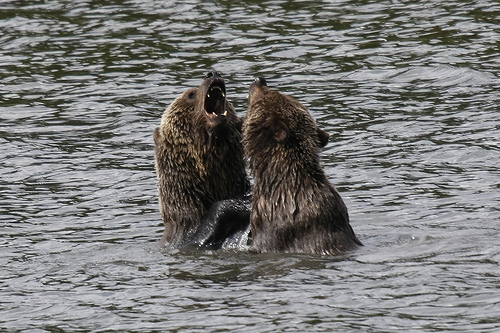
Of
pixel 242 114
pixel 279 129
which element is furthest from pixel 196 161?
pixel 242 114

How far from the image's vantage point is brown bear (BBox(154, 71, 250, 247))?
31.6 ft

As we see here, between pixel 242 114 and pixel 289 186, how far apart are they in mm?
4901

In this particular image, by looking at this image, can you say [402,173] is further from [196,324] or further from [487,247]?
[196,324]

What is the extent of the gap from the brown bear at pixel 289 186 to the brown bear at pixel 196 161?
1.89ft

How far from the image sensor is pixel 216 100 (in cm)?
989

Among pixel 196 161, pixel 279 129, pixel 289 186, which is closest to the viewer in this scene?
pixel 289 186

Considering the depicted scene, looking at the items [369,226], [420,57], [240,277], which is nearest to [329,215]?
[240,277]

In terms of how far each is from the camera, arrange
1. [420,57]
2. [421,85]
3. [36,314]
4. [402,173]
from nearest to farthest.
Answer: [36,314] → [402,173] → [421,85] → [420,57]

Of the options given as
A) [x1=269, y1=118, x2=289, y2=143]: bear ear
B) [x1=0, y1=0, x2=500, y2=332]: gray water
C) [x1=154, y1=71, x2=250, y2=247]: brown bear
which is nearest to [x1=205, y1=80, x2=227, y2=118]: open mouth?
[x1=154, y1=71, x2=250, y2=247]: brown bear

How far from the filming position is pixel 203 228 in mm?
9539

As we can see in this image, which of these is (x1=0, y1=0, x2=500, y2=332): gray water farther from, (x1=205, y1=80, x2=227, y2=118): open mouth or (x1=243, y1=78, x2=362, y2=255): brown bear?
(x1=205, y1=80, x2=227, y2=118): open mouth

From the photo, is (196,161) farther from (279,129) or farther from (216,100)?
(279,129)

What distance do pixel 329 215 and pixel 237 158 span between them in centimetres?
143

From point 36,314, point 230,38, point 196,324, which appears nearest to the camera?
point 196,324
